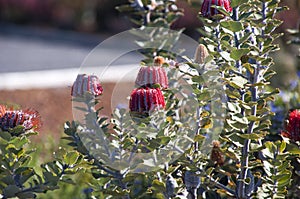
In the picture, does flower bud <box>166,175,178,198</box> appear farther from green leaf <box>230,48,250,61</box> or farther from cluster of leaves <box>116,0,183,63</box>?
cluster of leaves <box>116,0,183,63</box>

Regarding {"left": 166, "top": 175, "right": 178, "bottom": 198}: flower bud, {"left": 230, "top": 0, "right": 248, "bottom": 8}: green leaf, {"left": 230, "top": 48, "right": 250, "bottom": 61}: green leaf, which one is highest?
{"left": 230, "top": 0, "right": 248, "bottom": 8}: green leaf

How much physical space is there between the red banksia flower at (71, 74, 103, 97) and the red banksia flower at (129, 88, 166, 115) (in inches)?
6.1

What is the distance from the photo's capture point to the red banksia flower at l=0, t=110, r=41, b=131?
6.34ft

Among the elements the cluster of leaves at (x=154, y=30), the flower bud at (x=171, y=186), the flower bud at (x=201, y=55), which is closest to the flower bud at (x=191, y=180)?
the flower bud at (x=171, y=186)

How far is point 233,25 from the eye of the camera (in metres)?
1.84

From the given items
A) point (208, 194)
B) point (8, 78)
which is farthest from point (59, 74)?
point (208, 194)

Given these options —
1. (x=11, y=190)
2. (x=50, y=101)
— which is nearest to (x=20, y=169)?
(x=11, y=190)

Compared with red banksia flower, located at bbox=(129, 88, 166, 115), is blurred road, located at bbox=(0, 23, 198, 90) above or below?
below

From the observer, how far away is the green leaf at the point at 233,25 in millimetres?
1830

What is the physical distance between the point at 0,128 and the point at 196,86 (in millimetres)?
580

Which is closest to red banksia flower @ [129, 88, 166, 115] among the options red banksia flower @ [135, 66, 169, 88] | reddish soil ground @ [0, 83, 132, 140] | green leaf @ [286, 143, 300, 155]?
red banksia flower @ [135, 66, 169, 88]

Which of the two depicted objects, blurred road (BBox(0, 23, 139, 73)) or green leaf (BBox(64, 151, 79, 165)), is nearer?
green leaf (BBox(64, 151, 79, 165))

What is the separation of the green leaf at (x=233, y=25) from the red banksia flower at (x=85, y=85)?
415 mm

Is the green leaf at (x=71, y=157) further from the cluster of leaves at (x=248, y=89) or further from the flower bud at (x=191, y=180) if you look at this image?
the cluster of leaves at (x=248, y=89)
